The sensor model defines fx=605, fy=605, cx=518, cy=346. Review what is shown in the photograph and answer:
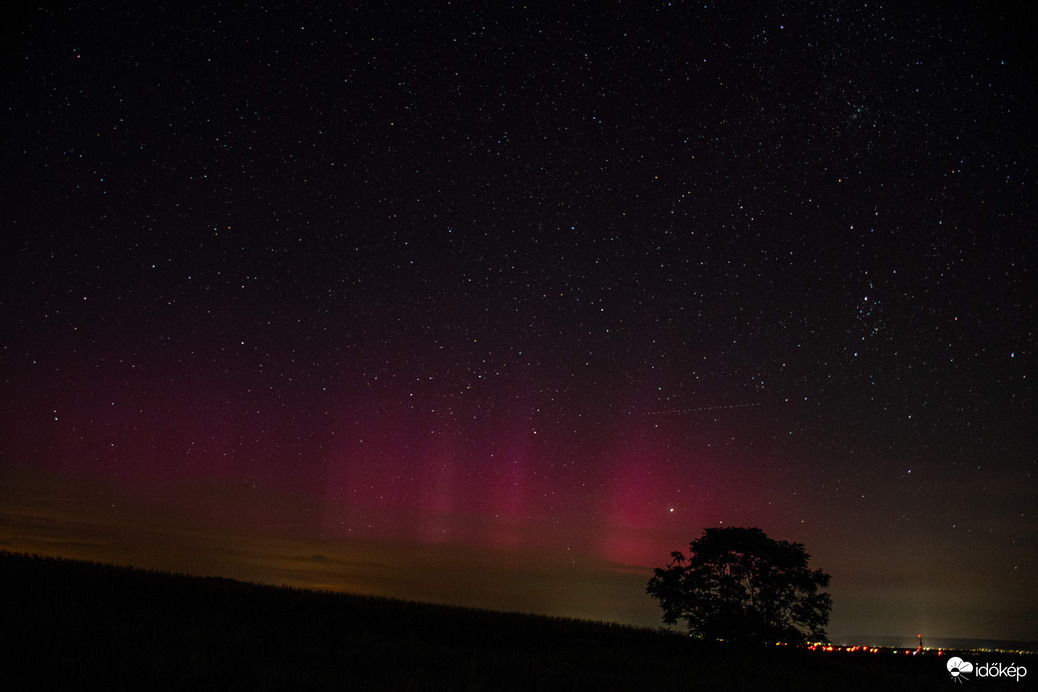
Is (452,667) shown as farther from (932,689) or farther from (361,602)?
(932,689)

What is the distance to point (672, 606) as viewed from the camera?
2353 cm

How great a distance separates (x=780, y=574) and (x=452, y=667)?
14.3m

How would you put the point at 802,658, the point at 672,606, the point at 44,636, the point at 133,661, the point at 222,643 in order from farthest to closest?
the point at 672,606 < the point at 802,658 < the point at 222,643 < the point at 44,636 < the point at 133,661

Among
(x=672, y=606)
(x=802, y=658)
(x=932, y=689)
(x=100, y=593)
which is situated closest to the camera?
(x=932, y=689)

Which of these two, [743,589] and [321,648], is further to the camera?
[743,589]

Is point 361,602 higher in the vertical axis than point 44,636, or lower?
lower

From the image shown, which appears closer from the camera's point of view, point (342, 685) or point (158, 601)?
point (342, 685)

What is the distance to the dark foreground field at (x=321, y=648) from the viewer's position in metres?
11.1

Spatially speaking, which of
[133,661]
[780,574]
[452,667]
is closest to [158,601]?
[133,661]

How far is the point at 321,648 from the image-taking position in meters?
15.0

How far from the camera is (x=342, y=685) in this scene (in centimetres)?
1133

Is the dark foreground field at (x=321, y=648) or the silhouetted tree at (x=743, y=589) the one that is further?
the silhouetted tree at (x=743, y=589)

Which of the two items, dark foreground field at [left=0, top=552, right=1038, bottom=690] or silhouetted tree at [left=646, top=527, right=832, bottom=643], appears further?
silhouetted tree at [left=646, top=527, right=832, bottom=643]

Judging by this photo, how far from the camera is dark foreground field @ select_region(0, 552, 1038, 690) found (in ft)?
36.5
